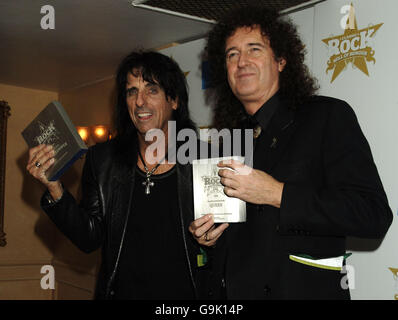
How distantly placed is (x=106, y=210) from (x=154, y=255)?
0.34 metres

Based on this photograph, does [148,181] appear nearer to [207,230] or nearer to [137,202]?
[137,202]

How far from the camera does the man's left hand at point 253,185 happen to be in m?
1.44

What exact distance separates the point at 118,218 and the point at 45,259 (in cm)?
439

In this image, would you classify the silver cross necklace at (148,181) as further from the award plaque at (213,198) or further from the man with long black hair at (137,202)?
the award plaque at (213,198)

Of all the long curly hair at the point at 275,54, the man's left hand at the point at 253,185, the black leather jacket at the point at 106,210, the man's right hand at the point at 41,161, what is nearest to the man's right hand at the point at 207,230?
the man's left hand at the point at 253,185

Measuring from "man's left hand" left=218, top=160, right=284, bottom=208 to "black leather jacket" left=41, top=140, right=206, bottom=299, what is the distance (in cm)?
64

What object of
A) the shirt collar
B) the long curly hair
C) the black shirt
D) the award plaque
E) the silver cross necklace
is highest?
the long curly hair

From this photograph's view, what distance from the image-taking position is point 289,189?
1.43 metres

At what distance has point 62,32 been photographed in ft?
12.1

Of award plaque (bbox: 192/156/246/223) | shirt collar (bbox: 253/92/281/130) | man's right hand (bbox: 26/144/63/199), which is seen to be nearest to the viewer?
award plaque (bbox: 192/156/246/223)

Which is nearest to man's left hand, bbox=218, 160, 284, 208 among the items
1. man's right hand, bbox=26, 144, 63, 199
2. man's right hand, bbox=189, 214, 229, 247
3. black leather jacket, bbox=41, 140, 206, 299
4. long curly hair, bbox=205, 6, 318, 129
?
man's right hand, bbox=189, 214, 229, 247

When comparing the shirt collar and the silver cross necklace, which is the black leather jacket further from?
the shirt collar

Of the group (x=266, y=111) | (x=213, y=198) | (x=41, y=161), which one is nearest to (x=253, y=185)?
(x=213, y=198)

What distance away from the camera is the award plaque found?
5.23 feet
